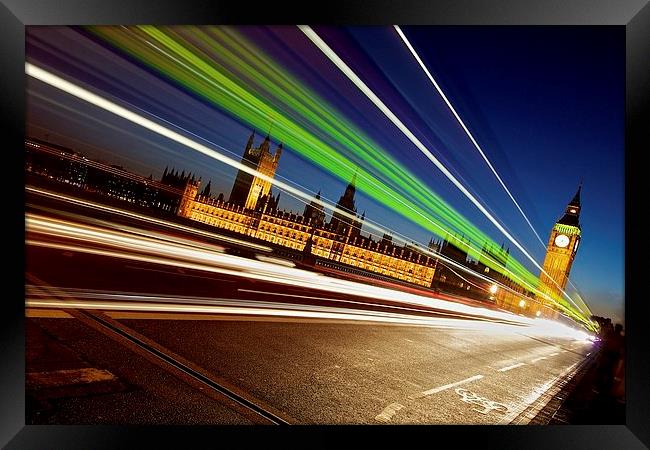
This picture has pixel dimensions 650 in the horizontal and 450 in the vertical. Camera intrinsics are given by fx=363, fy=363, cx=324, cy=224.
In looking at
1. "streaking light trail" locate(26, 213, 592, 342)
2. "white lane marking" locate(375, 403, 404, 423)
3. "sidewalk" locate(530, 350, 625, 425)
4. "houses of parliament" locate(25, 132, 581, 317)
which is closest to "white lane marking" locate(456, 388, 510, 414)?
"sidewalk" locate(530, 350, 625, 425)

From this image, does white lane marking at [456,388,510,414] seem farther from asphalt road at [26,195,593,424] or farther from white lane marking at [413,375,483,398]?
white lane marking at [413,375,483,398]

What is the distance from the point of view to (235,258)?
35.3 feet

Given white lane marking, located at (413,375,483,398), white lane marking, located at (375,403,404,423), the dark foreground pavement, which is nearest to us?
the dark foreground pavement

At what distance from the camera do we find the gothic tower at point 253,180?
3803 centimetres

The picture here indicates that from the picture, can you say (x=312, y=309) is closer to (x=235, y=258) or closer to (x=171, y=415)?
(x=235, y=258)

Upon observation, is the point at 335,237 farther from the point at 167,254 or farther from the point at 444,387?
the point at 444,387

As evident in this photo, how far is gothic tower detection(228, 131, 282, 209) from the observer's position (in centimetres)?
3803

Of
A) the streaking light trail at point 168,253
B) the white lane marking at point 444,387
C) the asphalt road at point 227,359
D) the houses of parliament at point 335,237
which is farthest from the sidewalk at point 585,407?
the houses of parliament at point 335,237

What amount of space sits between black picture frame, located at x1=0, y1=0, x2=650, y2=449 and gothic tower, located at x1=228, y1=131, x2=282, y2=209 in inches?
1296

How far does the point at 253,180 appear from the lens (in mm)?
45750

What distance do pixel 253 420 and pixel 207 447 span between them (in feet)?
1.47
